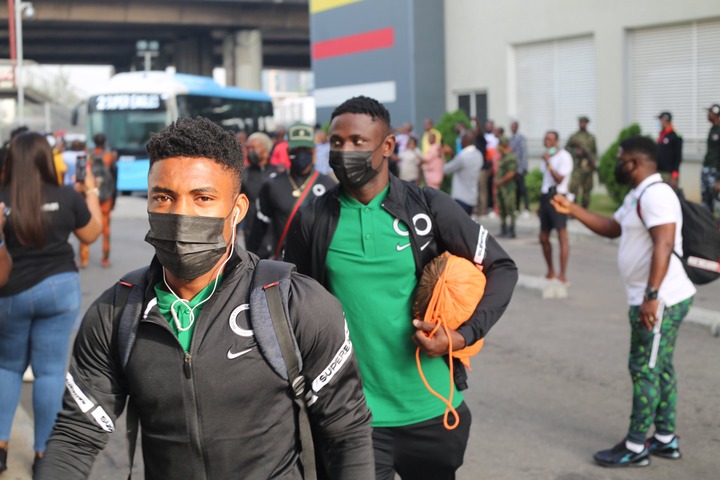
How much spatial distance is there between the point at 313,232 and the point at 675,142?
43.6ft

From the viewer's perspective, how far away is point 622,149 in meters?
5.83

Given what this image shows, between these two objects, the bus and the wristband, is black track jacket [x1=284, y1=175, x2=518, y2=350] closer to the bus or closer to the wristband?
the wristband

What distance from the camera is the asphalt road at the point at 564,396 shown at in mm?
5824

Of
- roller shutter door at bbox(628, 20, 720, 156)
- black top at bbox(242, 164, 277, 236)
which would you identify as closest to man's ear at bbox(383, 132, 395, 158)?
black top at bbox(242, 164, 277, 236)

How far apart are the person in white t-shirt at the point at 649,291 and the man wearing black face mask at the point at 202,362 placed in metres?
3.12

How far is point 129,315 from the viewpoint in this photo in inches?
101

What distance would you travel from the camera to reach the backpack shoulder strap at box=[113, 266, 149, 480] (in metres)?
2.54

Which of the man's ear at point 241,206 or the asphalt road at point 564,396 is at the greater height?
the man's ear at point 241,206

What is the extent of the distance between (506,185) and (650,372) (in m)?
10.6

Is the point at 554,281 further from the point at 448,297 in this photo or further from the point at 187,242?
the point at 187,242

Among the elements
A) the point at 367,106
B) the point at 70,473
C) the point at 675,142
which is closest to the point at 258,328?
the point at 70,473

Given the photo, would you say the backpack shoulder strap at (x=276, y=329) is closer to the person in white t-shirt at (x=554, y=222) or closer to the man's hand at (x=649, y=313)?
the man's hand at (x=649, y=313)

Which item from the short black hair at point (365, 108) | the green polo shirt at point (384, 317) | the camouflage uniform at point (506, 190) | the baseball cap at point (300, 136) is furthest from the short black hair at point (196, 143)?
the camouflage uniform at point (506, 190)

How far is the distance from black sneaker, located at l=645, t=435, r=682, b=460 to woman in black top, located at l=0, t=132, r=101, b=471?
343cm
